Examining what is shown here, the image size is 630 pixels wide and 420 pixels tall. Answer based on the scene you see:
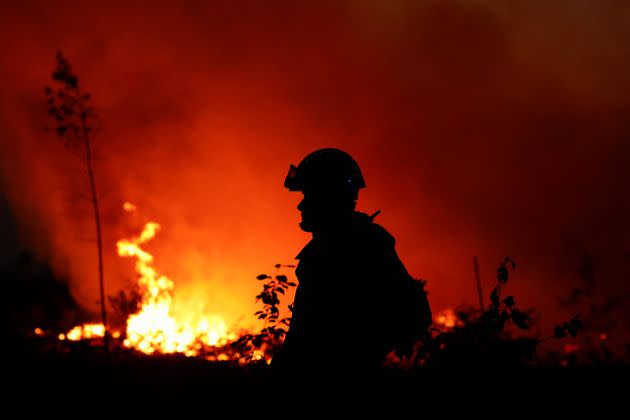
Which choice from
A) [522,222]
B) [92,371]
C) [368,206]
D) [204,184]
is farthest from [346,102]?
[92,371]

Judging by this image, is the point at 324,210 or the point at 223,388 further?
the point at 223,388

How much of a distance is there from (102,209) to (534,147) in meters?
13.9

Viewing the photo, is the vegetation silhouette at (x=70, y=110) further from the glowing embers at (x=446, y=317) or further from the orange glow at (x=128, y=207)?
the glowing embers at (x=446, y=317)

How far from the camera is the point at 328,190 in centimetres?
288

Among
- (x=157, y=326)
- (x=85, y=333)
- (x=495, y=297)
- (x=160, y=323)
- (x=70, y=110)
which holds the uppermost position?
(x=70, y=110)

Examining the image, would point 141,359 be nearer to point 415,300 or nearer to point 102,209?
point 102,209

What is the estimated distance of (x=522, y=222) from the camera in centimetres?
1744

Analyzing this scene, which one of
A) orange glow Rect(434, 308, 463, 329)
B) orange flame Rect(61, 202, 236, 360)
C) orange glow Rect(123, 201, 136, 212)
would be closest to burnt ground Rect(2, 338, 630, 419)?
orange flame Rect(61, 202, 236, 360)

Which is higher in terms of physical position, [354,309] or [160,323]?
→ [160,323]

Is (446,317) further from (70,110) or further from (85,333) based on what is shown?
(70,110)

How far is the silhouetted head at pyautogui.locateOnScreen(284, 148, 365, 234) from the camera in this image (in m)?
2.86

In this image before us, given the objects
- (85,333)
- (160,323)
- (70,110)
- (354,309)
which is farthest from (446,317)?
(354,309)

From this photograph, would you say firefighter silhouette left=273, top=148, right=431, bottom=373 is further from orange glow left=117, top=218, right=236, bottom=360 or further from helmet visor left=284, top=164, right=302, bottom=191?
orange glow left=117, top=218, right=236, bottom=360

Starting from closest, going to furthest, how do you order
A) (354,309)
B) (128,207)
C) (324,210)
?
(354,309) → (324,210) → (128,207)
